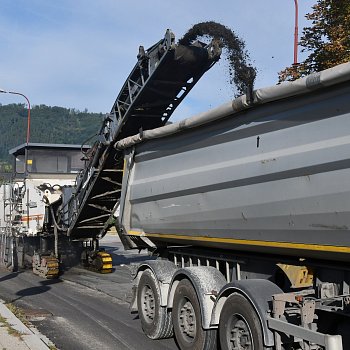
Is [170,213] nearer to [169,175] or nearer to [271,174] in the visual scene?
[169,175]

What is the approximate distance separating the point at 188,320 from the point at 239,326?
134cm

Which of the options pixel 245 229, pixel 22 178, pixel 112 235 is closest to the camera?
pixel 245 229

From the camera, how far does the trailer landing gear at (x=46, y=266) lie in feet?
44.9

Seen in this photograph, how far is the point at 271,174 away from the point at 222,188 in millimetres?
879

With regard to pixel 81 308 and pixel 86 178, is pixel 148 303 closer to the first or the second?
pixel 81 308

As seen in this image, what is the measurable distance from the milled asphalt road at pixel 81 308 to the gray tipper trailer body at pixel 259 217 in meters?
0.58

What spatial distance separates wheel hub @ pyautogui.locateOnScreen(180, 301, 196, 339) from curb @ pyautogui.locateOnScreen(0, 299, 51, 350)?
1684 mm

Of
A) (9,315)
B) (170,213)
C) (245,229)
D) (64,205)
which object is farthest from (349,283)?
(64,205)

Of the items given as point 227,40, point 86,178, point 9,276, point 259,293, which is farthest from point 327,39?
point 9,276

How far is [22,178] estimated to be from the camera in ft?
55.3

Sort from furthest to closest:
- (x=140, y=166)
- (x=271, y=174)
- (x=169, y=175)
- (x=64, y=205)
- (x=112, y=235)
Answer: (x=112, y=235) → (x=64, y=205) → (x=140, y=166) → (x=169, y=175) → (x=271, y=174)

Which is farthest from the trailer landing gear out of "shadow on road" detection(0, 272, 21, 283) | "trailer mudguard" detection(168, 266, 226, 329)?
"trailer mudguard" detection(168, 266, 226, 329)

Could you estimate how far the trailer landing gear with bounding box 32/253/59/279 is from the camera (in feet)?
44.9

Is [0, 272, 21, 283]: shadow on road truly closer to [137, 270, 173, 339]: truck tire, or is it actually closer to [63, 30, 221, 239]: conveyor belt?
[63, 30, 221, 239]: conveyor belt
